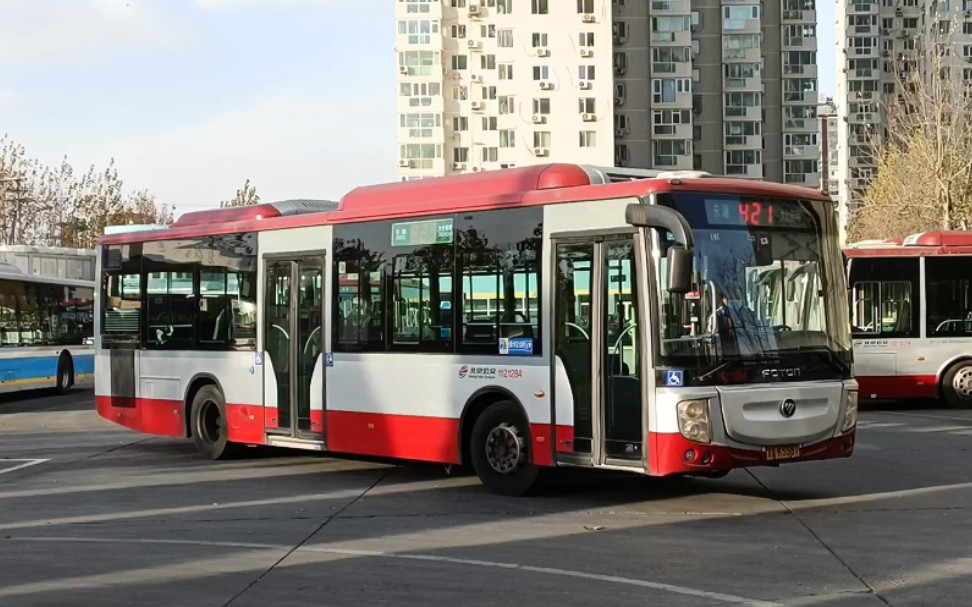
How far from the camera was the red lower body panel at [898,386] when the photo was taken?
26094 millimetres

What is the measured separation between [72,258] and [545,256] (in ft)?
95.4

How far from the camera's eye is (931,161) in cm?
4669

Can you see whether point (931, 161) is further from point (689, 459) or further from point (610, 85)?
point (610, 85)

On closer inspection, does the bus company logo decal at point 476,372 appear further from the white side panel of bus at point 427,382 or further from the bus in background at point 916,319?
the bus in background at point 916,319

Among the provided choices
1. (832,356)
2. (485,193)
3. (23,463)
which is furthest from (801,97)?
(832,356)

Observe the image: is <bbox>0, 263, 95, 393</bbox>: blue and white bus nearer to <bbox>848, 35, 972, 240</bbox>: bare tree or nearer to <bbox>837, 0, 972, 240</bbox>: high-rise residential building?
<bbox>848, 35, 972, 240</bbox>: bare tree

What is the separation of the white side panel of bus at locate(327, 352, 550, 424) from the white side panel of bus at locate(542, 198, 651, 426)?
0.19 meters

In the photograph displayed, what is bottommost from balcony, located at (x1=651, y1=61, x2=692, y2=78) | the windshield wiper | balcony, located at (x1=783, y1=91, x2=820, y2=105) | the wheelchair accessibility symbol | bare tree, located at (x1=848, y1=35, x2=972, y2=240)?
the wheelchair accessibility symbol

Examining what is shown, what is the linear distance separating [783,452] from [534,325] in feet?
9.00

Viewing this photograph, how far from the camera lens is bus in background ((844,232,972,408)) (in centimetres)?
2602

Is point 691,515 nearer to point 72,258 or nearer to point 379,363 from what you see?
point 379,363

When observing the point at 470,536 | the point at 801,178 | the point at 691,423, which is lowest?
the point at 470,536

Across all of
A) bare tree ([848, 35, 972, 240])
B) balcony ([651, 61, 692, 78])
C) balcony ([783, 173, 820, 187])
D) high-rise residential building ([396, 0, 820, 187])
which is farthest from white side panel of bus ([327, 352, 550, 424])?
balcony ([783, 173, 820, 187])

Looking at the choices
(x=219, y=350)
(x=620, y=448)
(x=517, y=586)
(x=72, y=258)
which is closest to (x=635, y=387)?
(x=620, y=448)
